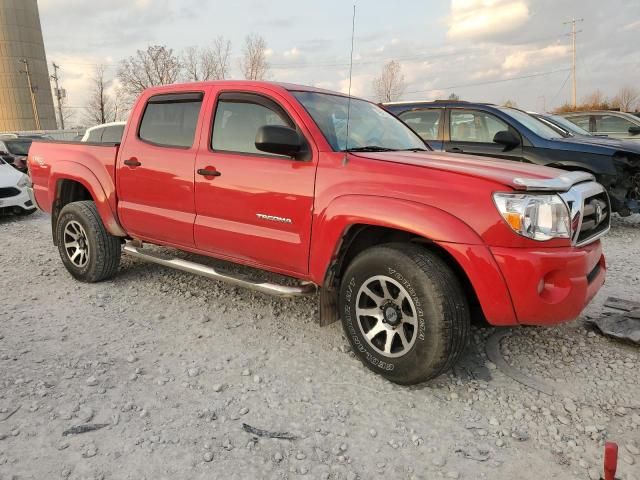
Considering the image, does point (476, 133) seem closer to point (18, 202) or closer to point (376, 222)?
point (376, 222)

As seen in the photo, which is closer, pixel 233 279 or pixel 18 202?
pixel 233 279

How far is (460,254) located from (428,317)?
1.31ft

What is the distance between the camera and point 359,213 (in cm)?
292

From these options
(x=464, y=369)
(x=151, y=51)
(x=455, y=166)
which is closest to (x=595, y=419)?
(x=464, y=369)

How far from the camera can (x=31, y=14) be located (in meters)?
64.2

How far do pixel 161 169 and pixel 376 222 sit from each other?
2.04 m

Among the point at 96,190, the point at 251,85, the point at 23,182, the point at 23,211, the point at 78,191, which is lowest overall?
the point at 23,211

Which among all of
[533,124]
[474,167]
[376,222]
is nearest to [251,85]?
[376,222]

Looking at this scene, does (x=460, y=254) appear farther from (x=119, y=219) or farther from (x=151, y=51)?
(x=151, y=51)

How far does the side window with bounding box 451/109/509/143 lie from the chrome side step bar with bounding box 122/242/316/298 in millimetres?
4753

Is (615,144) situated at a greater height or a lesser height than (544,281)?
greater

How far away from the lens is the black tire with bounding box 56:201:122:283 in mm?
4602

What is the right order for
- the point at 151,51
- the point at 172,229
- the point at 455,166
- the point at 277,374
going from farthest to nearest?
1. the point at 151,51
2. the point at 172,229
3. the point at 277,374
4. the point at 455,166

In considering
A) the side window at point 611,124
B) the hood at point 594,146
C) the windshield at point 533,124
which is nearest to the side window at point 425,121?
the windshield at point 533,124
